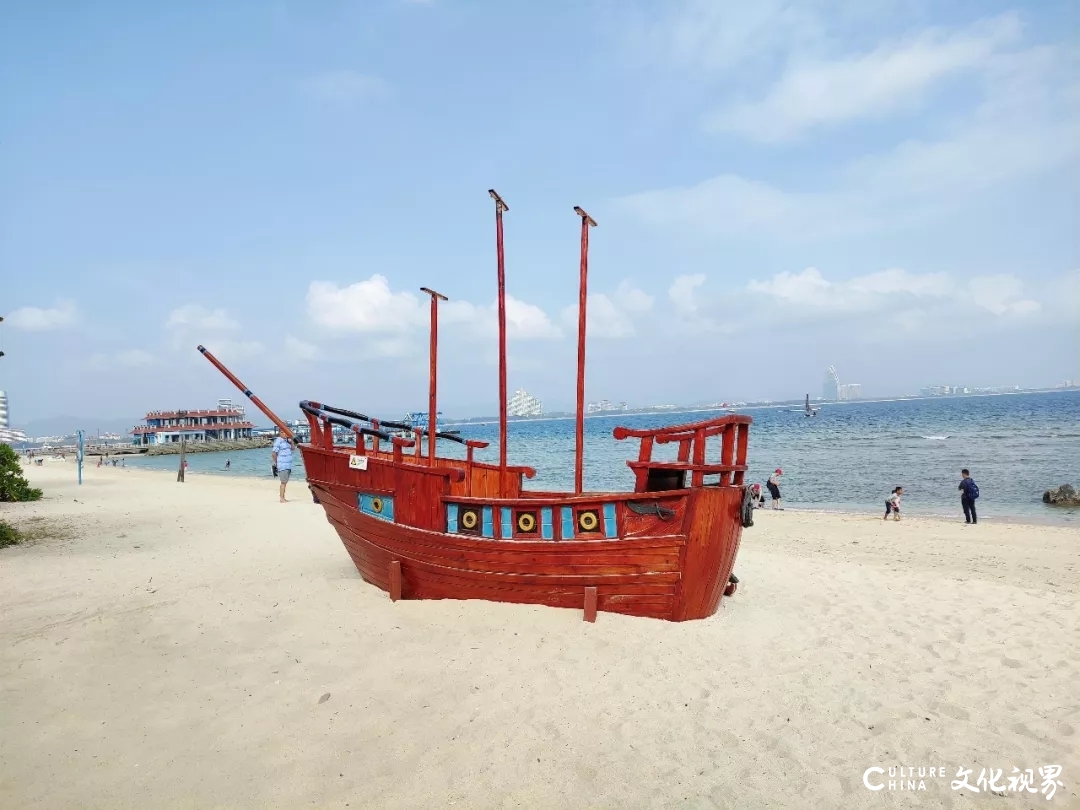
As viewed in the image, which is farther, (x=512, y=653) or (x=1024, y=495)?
(x=1024, y=495)

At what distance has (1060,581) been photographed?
11.1 metres

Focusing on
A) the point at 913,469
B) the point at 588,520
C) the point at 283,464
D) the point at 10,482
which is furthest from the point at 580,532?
the point at 913,469

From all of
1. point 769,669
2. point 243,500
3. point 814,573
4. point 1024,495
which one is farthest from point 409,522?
point 1024,495

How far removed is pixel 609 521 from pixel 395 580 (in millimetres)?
3137

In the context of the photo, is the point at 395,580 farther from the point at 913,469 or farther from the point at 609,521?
the point at 913,469

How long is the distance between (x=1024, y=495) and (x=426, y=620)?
25.9 meters

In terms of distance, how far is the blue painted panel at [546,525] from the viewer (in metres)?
7.76

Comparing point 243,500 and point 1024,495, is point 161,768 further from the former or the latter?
point 1024,495

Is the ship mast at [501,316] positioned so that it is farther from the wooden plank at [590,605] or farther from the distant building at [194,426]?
the distant building at [194,426]

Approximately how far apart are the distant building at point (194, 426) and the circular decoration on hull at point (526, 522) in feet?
310

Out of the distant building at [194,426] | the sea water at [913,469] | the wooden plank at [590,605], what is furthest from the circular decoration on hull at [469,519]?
the distant building at [194,426]

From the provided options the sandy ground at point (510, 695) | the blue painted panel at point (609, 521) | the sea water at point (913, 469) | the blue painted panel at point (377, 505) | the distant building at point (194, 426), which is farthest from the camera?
the distant building at point (194, 426)

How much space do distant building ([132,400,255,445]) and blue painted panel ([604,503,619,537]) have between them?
313ft

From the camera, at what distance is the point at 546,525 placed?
780cm
